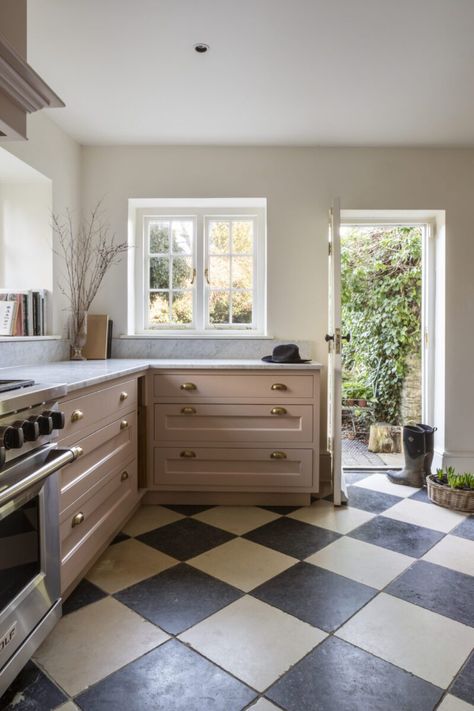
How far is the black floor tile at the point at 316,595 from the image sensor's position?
1618 millimetres

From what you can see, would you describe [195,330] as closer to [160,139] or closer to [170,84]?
[160,139]

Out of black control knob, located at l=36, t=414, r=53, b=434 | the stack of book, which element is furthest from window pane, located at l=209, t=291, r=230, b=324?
Result: black control knob, located at l=36, t=414, r=53, b=434

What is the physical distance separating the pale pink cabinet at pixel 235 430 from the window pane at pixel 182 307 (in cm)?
80

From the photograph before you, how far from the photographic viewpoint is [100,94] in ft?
8.11

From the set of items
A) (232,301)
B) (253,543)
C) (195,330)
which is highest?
(232,301)

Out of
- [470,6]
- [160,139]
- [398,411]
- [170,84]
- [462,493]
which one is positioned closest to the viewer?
[470,6]

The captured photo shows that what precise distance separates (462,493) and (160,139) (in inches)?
114

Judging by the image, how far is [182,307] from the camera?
335 centimetres

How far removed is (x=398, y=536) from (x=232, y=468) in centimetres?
94

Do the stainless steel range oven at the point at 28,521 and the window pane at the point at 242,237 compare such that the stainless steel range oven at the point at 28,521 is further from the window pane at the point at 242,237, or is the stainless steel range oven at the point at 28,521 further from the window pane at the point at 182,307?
the window pane at the point at 242,237

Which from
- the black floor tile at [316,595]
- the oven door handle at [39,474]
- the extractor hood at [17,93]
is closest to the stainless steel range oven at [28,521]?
the oven door handle at [39,474]

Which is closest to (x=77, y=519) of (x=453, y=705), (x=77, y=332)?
(x=453, y=705)

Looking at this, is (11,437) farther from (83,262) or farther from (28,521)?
(83,262)

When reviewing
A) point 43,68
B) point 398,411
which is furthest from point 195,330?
point 398,411
